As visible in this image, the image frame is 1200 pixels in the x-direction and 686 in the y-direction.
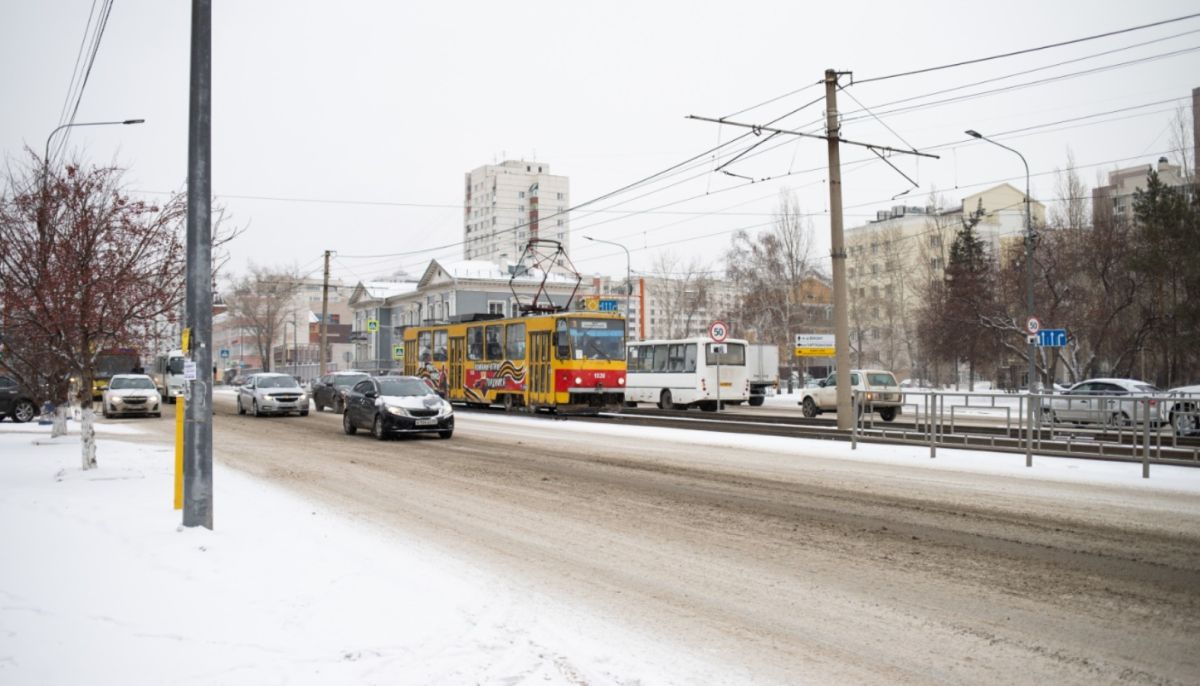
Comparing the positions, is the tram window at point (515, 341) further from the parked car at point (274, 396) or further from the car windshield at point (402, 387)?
the car windshield at point (402, 387)

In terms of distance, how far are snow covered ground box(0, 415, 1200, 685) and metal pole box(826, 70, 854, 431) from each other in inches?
563

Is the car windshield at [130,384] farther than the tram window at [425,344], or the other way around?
the tram window at [425,344]

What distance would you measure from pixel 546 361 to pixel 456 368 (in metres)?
7.50

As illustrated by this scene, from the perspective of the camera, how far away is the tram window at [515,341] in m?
30.7

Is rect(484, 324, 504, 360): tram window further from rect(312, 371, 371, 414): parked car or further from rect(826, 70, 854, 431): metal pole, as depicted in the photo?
rect(826, 70, 854, 431): metal pole

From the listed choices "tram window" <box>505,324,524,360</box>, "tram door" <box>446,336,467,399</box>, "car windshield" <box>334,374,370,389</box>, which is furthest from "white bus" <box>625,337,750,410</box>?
"car windshield" <box>334,374,370,389</box>

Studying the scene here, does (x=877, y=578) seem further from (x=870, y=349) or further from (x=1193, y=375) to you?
(x=870, y=349)

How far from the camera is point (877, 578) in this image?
695 centimetres

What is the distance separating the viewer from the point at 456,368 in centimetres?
3547

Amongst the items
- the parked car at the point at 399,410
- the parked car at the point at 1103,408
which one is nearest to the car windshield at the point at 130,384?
the parked car at the point at 399,410

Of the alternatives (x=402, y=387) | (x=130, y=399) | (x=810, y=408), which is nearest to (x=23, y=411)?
(x=130, y=399)

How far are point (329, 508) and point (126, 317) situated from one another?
5.86 metres

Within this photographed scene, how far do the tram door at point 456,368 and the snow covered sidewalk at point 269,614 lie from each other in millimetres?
25756

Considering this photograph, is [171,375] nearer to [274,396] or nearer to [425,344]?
[425,344]
